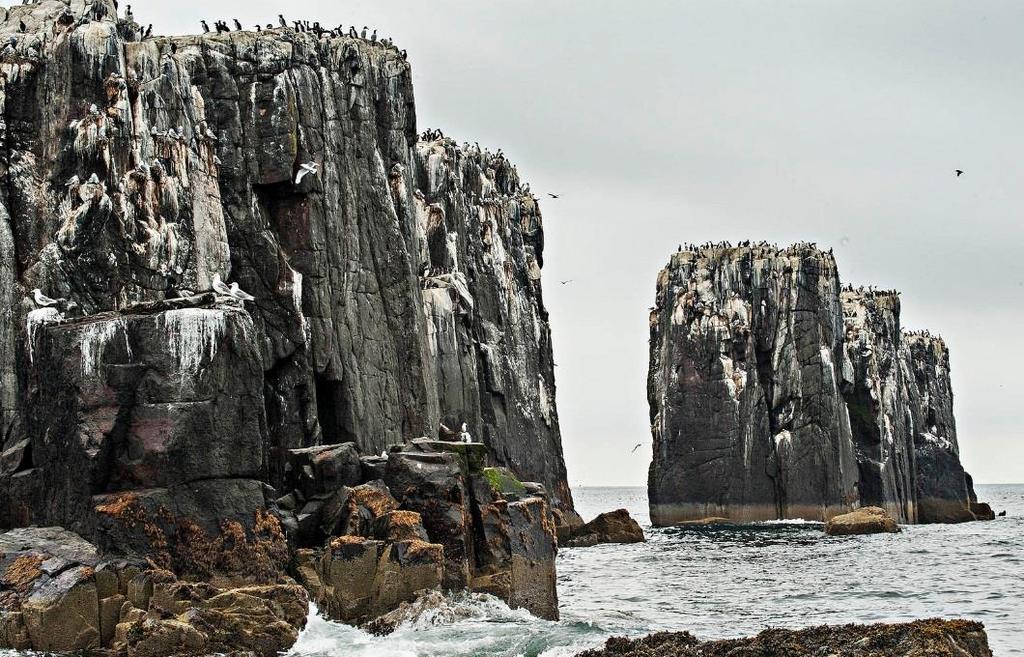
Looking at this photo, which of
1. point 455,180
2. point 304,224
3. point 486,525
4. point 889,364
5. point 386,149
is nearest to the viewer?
point 486,525

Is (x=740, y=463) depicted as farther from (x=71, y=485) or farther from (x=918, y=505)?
(x=71, y=485)

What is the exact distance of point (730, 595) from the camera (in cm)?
4512

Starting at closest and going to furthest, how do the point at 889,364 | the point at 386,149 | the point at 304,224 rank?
the point at 304,224, the point at 386,149, the point at 889,364

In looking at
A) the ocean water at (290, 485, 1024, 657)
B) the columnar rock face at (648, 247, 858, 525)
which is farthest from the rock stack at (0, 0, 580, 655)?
the columnar rock face at (648, 247, 858, 525)

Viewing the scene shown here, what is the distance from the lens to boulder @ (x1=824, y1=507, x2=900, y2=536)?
285ft

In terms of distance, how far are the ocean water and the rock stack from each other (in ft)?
4.60

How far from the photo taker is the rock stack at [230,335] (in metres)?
28.0

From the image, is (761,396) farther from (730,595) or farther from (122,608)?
(122,608)

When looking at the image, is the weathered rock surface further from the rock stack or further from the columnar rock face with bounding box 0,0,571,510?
the columnar rock face with bounding box 0,0,571,510

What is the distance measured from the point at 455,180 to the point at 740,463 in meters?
40.7

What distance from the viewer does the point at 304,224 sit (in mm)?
48469

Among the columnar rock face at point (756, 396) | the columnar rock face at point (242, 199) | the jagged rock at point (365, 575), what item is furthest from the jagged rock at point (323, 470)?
the columnar rock face at point (756, 396)

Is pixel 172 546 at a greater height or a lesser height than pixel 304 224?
lesser

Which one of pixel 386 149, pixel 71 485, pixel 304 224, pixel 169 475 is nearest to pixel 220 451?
pixel 169 475
